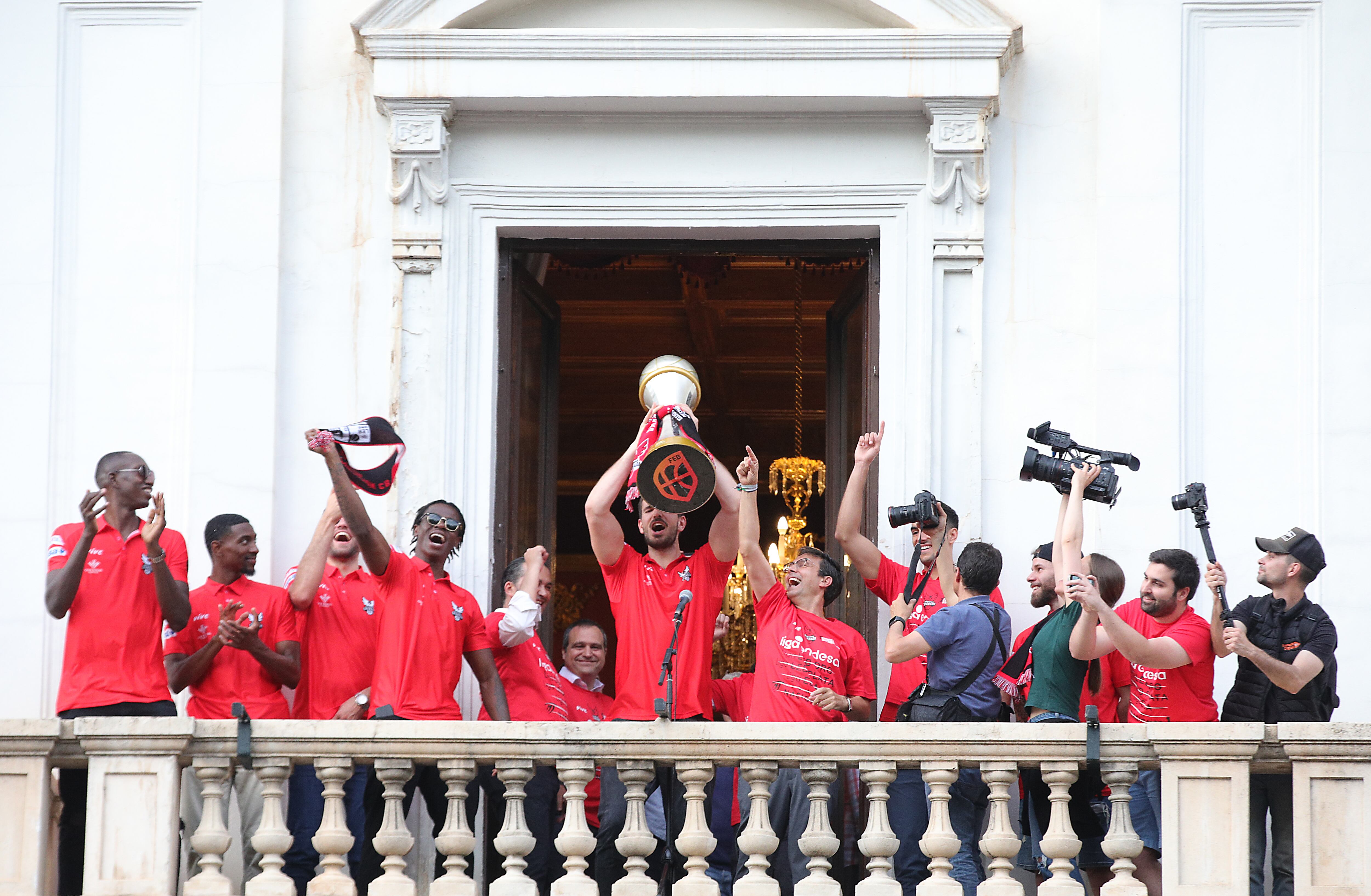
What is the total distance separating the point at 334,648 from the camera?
8492mm

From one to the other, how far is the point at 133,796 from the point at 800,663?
280 centimetres

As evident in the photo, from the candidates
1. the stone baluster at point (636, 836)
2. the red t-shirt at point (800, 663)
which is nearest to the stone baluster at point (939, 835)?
the red t-shirt at point (800, 663)

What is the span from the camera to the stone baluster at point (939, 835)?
7.22 metres

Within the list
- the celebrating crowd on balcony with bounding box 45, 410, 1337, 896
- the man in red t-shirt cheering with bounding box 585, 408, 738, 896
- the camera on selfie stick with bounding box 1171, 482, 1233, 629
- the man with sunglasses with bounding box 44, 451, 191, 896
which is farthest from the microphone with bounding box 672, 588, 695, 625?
the man with sunglasses with bounding box 44, 451, 191, 896

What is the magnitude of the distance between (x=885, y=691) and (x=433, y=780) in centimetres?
239

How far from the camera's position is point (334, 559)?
878 cm

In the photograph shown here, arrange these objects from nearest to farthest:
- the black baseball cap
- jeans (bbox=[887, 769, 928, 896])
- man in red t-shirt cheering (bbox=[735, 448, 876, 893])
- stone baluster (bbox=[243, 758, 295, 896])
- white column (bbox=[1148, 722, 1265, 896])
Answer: white column (bbox=[1148, 722, 1265, 896]), stone baluster (bbox=[243, 758, 295, 896]), jeans (bbox=[887, 769, 928, 896]), the black baseball cap, man in red t-shirt cheering (bbox=[735, 448, 876, 893])

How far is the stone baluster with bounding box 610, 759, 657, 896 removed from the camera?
287 inches

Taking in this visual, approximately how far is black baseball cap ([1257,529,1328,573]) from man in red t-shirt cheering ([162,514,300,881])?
422 cm

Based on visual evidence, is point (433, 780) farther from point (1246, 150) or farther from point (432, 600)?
point (1246, 150)

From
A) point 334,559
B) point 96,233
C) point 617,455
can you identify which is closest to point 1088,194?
point 334,559

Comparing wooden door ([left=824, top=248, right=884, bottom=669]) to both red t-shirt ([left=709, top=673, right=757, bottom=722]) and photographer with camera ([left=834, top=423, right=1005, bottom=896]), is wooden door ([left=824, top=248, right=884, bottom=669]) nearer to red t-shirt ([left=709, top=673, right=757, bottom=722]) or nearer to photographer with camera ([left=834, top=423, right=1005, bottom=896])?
photographer with camera ([left=834, top=423, right=1005, bottom=896])

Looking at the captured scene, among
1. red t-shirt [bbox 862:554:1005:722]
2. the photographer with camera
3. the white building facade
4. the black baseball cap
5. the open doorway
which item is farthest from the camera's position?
the open doorway

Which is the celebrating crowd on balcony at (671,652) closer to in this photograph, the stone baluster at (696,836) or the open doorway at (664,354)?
the stone baluster at (696,836)
